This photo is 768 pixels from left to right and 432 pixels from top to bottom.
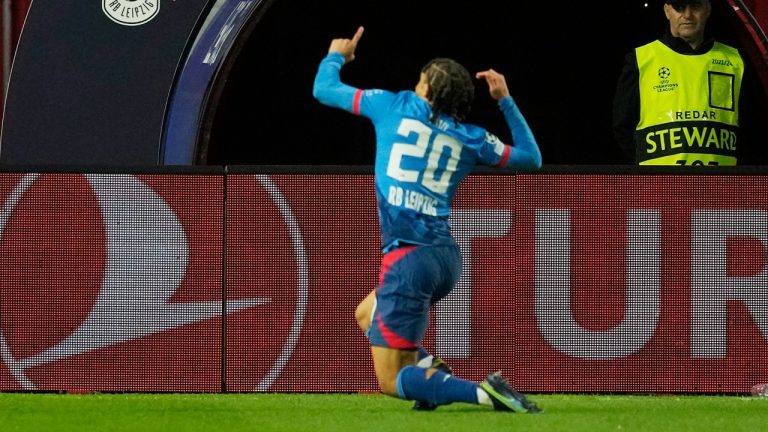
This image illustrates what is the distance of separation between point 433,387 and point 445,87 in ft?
4.79

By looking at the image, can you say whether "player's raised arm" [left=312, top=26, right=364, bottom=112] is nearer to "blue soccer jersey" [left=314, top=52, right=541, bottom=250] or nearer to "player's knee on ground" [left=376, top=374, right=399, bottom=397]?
"blue soccer jersey" [left=314, top=52, right=541, bottom=250]

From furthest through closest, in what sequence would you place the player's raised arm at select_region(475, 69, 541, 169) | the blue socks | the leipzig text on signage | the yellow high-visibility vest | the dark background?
1. the dark background
2. the yellow high-visibility vest
3. the leipzig text on signage
4. the player's raised arm at select_region(475, 69, 541, 169)
5. the blue socks

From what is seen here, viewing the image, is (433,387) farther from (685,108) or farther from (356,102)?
(685,108)

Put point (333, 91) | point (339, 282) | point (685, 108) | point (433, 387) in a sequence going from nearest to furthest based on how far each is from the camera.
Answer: point (433, 387), point (333, 91), point (339, 282), point (685, 108)

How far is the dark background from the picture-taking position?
615 inches

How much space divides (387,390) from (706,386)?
249 centimetres

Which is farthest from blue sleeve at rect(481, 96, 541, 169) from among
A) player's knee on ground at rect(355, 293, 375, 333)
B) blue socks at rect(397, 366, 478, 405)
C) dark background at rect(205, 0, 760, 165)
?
dark background at rect(205, 0, 760, 165)

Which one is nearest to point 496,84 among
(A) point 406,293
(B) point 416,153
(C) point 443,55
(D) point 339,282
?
(B) point 416,153

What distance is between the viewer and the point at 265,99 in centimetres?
1580

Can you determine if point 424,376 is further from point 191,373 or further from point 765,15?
point 765,15

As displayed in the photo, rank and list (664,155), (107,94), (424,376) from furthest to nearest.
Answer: (107,94) < (664,155) < (424,376)

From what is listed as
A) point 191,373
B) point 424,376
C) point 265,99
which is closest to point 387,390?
point 424,376

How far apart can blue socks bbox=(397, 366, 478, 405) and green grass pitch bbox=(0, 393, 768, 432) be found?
95 millimetres

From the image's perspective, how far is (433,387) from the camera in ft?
26.6
